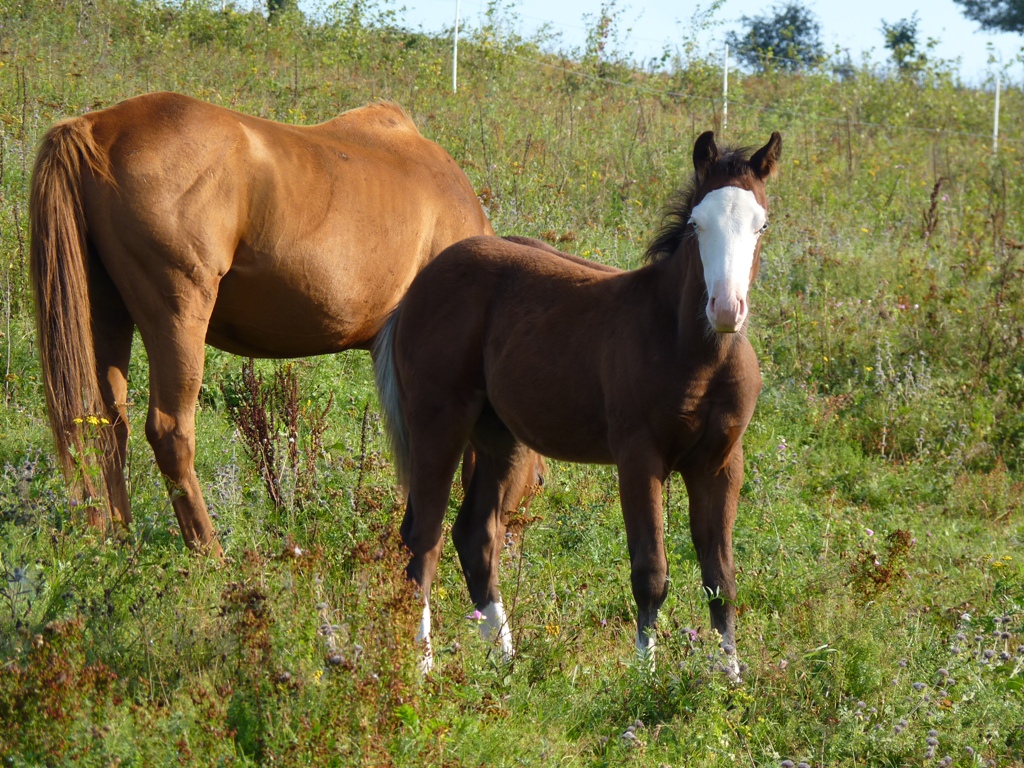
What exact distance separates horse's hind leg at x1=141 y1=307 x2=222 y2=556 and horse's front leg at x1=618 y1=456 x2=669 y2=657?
6.15ft

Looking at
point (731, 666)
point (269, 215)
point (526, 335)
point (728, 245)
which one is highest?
point (728, 245)

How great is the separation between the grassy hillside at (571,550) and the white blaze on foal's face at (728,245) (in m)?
1.11

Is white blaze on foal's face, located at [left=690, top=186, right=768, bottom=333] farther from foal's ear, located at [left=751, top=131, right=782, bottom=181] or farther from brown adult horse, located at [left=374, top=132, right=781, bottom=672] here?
foal's ear, located at [left=751, top=131, right=782, bottom=181]

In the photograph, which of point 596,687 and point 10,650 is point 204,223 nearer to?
point 10,650

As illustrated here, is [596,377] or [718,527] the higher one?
[596,377]

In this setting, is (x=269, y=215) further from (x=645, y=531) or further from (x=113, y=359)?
(x=645, y=531)

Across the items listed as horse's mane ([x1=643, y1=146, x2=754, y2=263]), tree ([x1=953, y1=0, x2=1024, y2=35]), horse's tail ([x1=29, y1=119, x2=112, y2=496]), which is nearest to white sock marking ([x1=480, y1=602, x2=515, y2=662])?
horse's mane ([x1=643, y1=146, x2=754, y2=263])

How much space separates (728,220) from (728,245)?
0.10m

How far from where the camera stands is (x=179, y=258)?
454cm

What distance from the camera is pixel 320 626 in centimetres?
305

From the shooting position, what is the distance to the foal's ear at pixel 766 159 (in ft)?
12.0

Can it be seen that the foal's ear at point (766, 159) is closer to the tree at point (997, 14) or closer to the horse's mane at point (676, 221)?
the horse's mane at point (676, 221)

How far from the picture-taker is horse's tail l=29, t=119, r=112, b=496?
14.2 feet

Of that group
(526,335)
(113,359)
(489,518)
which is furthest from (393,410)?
(113,359)
